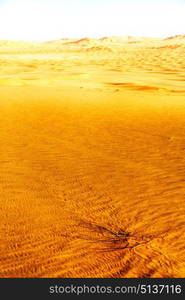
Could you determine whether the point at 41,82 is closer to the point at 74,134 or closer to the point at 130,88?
the point at 130,88

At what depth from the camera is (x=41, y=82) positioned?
2031 centimetres

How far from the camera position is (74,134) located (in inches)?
336

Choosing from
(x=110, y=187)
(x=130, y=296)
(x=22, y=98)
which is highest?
(x=22, y=98)

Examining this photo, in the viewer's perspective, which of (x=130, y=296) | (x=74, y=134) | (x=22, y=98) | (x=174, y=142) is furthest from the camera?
(x=22, y=98)

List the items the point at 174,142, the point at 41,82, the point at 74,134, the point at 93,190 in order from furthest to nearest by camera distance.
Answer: the point at 41,82, the point at 74,134, the point at 174,142, the point at 93,190

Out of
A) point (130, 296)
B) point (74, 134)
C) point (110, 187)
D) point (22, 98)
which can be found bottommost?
point (130, 296)

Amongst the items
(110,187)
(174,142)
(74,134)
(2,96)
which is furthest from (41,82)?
(110,187)

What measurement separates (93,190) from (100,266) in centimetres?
190

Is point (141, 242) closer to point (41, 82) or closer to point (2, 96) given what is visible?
point (2, 96)

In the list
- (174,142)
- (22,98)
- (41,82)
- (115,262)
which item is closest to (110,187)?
(115,262)

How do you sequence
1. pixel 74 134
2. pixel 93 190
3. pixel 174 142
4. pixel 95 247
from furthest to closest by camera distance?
1. pixel 74 134
2. pixel 174 142
3. pixel 93 190
4. pixel 95 247

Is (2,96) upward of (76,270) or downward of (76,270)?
upward

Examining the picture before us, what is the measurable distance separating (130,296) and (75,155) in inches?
162

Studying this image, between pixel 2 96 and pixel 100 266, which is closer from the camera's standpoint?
pixel 100 266
